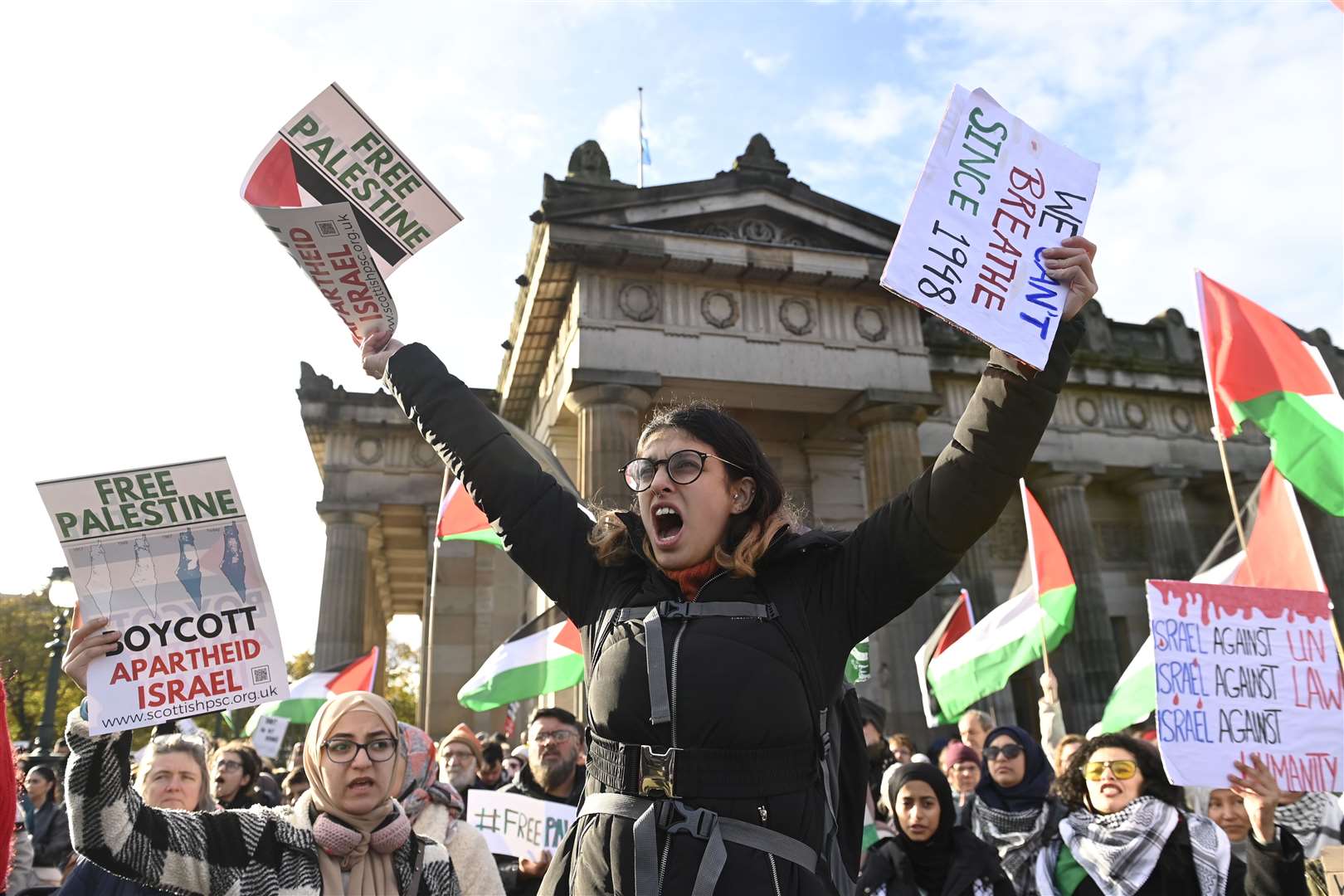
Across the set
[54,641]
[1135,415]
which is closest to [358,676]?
[54,641]

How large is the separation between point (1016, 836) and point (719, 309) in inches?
662

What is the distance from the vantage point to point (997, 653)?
1180cm

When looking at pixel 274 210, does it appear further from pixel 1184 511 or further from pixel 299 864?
pixel 1184 511

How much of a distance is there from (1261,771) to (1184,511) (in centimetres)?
2882

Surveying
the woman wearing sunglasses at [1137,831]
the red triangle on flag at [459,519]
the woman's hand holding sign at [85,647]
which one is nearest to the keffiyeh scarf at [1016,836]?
the woman wearing sunglasses at [1137,831]

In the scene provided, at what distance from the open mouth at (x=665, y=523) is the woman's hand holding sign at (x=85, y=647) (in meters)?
1.86

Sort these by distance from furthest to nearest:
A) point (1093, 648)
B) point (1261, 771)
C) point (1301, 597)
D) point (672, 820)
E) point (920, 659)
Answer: point (1093, 648) → point (920, 659) → point (1301, 597) → point (1261, 771) → point (672, 820)

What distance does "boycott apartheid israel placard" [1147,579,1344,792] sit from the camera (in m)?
4.65

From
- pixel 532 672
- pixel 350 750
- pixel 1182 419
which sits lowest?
pixel 350 750

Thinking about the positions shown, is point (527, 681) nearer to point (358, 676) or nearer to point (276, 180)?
point (358, 676)

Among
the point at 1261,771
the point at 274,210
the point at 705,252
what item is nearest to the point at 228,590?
the point at 274,210

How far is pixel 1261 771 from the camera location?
14.5 ft

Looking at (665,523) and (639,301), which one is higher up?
(639,301)

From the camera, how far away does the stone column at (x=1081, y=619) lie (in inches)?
1032
